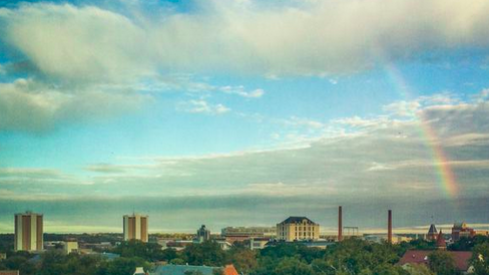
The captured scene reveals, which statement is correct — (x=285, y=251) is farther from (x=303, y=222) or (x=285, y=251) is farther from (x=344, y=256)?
(x=303, y=222)

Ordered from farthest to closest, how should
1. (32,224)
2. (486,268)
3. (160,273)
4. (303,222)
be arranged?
(303,222) < (32,224) < (160,273) < (486,268)

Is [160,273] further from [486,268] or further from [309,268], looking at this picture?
[486,268]


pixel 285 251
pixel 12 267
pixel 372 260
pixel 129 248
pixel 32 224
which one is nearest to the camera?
pixel 372 260

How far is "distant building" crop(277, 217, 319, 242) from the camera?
69938 mm

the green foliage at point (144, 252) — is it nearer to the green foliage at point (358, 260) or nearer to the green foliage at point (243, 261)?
the green foliage at point (243, 261)

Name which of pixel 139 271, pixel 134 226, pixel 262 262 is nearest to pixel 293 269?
pixel 139 271

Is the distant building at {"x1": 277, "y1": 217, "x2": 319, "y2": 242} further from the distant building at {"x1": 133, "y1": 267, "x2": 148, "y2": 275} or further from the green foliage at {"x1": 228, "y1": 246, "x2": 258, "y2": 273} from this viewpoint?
the distant building at {"x1": 133, "y1": 267, "x2": 148, "y2": 275}

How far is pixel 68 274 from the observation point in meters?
27.4

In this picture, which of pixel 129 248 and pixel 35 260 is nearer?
pixel 35 260

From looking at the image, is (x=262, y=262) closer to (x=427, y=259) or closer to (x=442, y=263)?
(x=427, y=259)

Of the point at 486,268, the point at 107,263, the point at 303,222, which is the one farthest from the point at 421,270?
the point at 303,222

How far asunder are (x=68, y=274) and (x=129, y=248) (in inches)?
366

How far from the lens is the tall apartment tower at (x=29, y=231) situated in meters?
46.2

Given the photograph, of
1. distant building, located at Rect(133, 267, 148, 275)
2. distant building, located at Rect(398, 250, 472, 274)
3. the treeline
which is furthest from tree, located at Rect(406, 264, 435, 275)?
distant building, located at Rect(133, 267, 148, 275)
